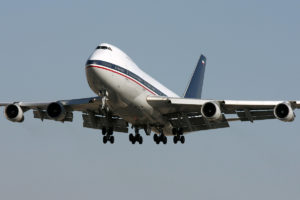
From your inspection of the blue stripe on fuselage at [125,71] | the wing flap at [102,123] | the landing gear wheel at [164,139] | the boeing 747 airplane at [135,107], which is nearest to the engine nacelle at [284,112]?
the boeing 747 airplane at [135,107]

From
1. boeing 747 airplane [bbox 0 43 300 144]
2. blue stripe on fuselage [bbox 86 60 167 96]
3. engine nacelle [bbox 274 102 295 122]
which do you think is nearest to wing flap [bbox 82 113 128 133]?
boeing 747 airplane [bbox 0 43 300 144]

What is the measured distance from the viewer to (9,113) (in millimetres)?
45438

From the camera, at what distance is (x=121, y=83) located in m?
40.1

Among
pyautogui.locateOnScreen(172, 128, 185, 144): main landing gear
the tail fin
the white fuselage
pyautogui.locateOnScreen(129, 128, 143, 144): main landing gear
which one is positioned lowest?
pyautogui.locateOnScreen(129, 128, 143, 144): main landing gear

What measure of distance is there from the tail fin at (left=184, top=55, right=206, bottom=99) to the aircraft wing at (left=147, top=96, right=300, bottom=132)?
8257 mm

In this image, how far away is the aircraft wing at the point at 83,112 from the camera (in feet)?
146

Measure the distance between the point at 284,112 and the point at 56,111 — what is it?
1645cm

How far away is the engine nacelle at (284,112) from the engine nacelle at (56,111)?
15346mm

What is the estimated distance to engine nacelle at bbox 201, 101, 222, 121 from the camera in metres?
41.3

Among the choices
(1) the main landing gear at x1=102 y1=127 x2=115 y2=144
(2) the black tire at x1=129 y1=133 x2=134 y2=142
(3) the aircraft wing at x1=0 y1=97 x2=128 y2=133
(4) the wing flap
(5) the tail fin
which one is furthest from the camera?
(5) the tail fin

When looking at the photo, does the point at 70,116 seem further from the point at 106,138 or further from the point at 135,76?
the point at 135,76

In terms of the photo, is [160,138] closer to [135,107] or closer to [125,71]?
[135,107]

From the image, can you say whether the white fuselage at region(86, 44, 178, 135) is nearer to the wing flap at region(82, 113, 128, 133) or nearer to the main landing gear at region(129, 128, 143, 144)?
the wing flap at region(82, 113, 128, 133)

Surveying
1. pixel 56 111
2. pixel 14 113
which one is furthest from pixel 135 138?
pixel 14 113
